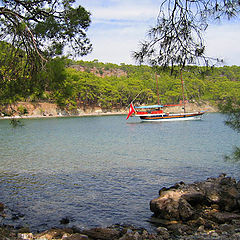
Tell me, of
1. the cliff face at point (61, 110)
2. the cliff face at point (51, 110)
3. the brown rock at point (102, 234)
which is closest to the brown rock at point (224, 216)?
the brown rock at point (102, 234)

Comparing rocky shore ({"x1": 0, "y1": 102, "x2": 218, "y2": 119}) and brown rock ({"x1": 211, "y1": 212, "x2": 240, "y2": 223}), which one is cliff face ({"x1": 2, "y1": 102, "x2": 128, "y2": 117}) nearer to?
rocky shore ({"x1": 0, "y1": 102, "x2": 218, "y2": 119})

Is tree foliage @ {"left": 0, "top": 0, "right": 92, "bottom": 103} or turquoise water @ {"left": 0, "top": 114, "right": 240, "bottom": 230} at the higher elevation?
tree foliage @ {"left": 0, "top": 0, "right": 92, "bottom": 103}

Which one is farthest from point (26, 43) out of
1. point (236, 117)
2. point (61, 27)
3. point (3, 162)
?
point (3, 162)

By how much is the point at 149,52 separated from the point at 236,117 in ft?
12.0

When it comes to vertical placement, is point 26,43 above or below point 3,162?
above

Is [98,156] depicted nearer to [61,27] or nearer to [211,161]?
[211,161]

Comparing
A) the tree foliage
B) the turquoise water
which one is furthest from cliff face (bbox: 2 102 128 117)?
the tree foliage

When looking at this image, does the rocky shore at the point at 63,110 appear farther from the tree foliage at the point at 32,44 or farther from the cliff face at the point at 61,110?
the tree foliage at the point at 32,44

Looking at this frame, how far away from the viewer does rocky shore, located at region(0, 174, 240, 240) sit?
6047 mm

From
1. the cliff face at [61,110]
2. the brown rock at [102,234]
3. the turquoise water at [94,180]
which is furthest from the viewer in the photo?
the cliff face at [61,110]

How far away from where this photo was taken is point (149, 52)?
5551 millimetres

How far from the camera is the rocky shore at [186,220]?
605 cm

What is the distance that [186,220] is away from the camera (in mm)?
7133

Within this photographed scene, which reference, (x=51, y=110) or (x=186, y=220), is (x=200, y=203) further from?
(x=51, y=110)
